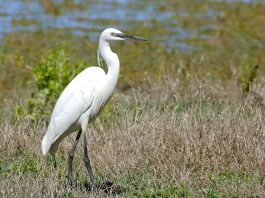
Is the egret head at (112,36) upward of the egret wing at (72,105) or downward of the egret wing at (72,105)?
upward

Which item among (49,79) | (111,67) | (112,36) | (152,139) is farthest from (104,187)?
(49,79)

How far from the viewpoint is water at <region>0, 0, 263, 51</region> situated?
1664cm

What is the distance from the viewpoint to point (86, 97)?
6973mm

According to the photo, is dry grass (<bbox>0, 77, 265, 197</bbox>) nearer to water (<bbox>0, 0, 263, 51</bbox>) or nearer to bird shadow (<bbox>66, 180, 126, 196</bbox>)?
bird shadow (<bbox>66, 180, 126, 196</bbox>)

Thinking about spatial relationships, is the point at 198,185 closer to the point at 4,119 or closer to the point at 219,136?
the point at 219,136

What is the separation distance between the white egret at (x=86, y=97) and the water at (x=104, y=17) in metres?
8.31

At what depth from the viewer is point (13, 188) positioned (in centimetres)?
647

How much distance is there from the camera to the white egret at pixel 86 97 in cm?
693

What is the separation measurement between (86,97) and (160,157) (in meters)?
0.98

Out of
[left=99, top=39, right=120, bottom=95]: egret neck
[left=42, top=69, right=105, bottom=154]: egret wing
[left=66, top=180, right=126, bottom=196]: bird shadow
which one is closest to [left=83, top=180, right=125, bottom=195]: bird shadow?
[left=66, top=180, right=126, bottom=196]: bird shadow

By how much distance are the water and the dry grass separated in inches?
297

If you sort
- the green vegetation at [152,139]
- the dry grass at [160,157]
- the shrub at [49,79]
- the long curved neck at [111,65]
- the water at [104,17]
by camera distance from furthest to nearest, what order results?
the water at [104,17] < the shrub at [49,79] < the long curved neck at [111,65] < the green vegetation at [152,139] < the dry grass at [160,157]

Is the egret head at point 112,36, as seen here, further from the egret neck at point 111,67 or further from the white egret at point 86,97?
the egret neck at point 111,67

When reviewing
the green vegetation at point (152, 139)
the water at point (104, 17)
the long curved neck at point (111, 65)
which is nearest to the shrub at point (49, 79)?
the green vegetation at point (152, 139)
